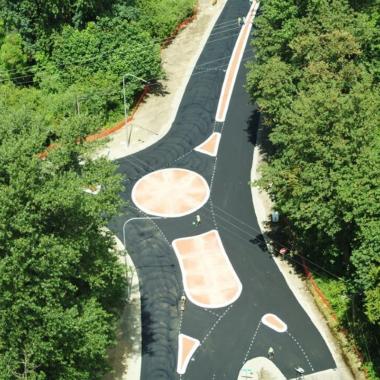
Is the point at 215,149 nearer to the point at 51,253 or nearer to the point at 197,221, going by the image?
the point at 197,221

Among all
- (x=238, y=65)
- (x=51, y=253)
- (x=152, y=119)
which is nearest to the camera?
(x=51, y=253)

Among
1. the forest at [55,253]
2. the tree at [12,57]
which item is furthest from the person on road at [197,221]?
the tree at [12,57]

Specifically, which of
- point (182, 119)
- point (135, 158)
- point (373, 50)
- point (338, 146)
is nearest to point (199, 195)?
point (135, 158)

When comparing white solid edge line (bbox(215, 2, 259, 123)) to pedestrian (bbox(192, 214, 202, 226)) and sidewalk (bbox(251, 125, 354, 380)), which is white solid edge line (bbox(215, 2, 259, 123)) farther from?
pedestrian (bbox(192, 214, 202, 226))

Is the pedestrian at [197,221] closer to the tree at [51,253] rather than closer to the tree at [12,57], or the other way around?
the tree at [51,253]

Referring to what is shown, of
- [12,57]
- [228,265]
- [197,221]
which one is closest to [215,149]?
[197,221]

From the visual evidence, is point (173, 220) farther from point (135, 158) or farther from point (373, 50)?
point (373, 50)
